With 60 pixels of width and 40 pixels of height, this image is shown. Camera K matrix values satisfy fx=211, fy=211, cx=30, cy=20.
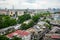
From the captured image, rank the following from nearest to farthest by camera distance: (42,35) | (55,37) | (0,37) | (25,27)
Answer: (0,37) < (55,37) < (42,35) < (25,27)

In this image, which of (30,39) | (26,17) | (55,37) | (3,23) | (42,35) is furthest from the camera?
(26,17)

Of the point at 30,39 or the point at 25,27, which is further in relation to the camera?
the point at 25,27

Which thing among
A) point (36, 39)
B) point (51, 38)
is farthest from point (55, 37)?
point (36, 39)

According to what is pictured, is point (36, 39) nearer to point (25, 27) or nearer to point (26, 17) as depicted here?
point (25, 27)

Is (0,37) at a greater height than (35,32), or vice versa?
(0,37)

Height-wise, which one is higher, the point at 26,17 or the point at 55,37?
the point at 55,37

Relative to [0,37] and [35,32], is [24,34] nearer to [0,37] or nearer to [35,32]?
[35,32]

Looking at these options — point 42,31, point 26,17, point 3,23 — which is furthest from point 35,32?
point 26,17

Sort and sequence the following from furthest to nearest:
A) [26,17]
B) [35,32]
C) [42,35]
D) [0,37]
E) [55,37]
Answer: [26,17] < [42,35] < [35,32] < [55,37] < [0,37]

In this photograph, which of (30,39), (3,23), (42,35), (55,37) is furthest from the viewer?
(3,23)
